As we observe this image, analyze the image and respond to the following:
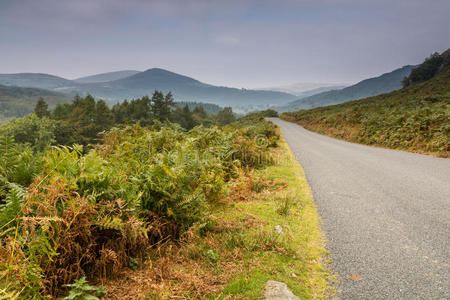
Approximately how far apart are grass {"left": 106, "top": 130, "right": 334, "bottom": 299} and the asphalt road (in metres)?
0.37

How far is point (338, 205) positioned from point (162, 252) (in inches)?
167

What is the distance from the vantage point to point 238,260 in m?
2.93

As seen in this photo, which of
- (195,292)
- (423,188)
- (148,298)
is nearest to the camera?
(148,298)

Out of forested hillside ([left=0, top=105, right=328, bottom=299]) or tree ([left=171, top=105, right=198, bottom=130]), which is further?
tree ([left=171, top=105, right=198, bottom=130])

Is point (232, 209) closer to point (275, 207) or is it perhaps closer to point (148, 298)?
point (275, 207)

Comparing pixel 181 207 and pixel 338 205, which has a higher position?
pixel 181 207

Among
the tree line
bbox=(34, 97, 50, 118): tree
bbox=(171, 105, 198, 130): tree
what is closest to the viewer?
the tree line

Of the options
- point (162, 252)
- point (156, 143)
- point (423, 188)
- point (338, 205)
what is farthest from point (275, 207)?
point (423, 188)

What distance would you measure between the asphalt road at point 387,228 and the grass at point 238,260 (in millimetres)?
366

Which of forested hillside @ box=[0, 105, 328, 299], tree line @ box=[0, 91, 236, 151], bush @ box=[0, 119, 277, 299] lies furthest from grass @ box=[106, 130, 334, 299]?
tree line @ box=[0, 91, 236, 151]

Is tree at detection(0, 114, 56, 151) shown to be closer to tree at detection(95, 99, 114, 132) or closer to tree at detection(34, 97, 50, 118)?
tree at detection(95, 99, 114, 132)

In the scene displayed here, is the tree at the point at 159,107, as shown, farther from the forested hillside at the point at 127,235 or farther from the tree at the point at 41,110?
the forested hillside at the point at 127,235

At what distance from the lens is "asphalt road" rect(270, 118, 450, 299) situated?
2793mm

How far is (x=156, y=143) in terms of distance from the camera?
22.5 ft
